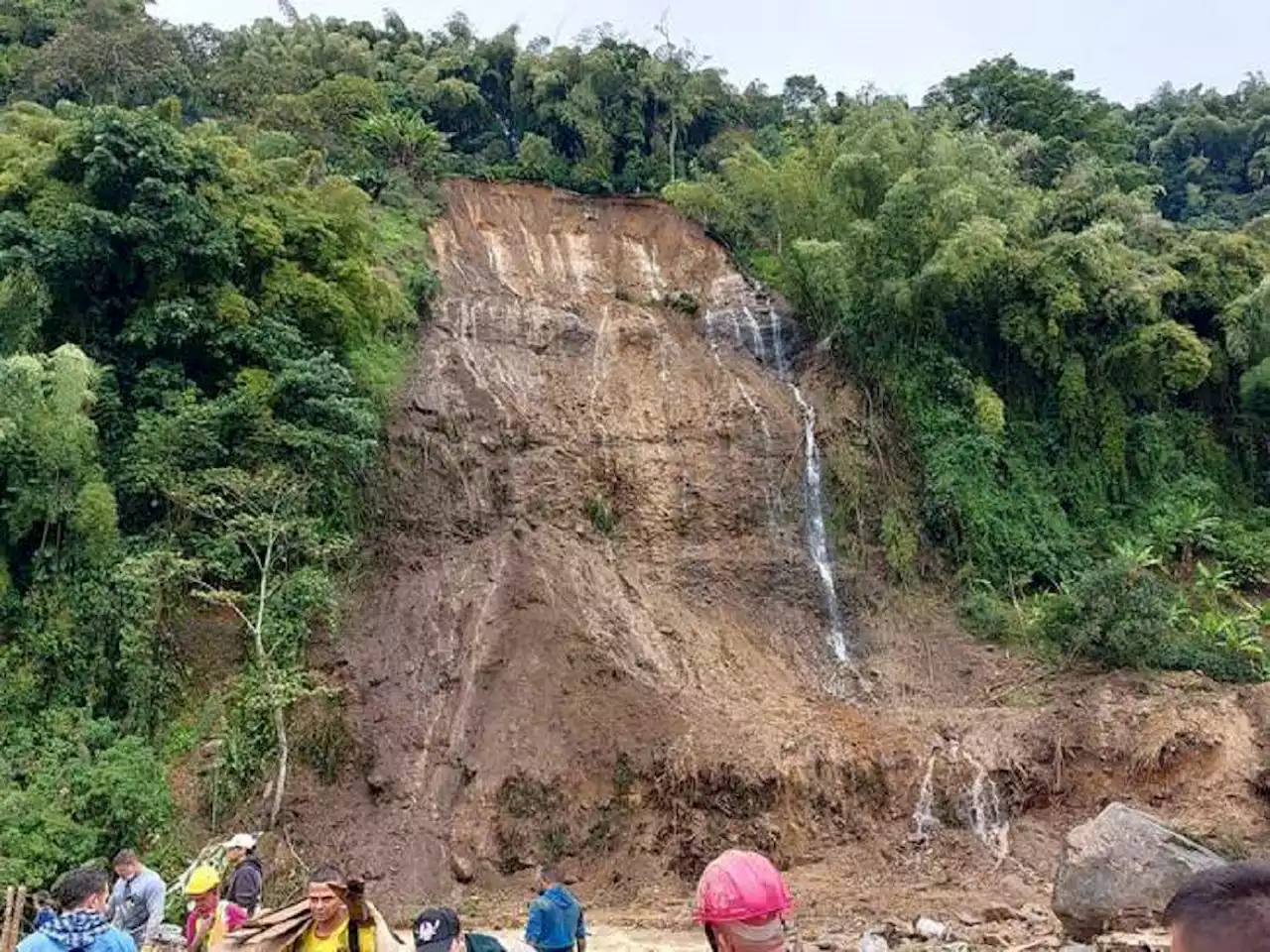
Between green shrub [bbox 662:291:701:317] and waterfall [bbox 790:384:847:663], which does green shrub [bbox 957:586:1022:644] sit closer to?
waterfall [bbox 790:384:847:663]

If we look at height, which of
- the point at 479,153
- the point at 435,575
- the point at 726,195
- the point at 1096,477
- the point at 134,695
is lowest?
the point at 134,695

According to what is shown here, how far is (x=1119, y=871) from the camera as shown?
32.5 feet

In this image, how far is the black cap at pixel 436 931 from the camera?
3.42 m

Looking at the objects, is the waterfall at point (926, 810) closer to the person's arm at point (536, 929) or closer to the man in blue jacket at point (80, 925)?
the person's arm at point (536, 929)

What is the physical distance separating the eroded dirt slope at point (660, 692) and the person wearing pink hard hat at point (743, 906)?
10.7 m

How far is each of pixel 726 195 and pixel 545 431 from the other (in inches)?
390

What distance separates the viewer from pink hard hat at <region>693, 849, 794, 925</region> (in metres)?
2.14

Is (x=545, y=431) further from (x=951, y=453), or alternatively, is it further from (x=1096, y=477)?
(x=1096, y=477)

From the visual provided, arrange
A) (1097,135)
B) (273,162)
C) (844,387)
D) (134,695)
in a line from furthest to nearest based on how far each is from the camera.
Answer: (1097,135)
(844,387)
(273,162)
(134,695)

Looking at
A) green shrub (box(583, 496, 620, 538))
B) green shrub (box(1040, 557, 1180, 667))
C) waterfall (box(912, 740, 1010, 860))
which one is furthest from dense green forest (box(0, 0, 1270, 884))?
green shrub (box(583, 496, 620, 538))

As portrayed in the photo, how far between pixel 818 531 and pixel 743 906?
678 inches

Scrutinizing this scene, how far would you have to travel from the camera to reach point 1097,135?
98.4 ft

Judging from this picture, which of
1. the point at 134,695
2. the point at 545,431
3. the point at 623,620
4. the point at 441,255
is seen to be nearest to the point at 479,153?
the point at 441,255

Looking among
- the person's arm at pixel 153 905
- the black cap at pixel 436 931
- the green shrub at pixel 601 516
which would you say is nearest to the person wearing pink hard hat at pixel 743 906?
the black cap at pixel 436 931
